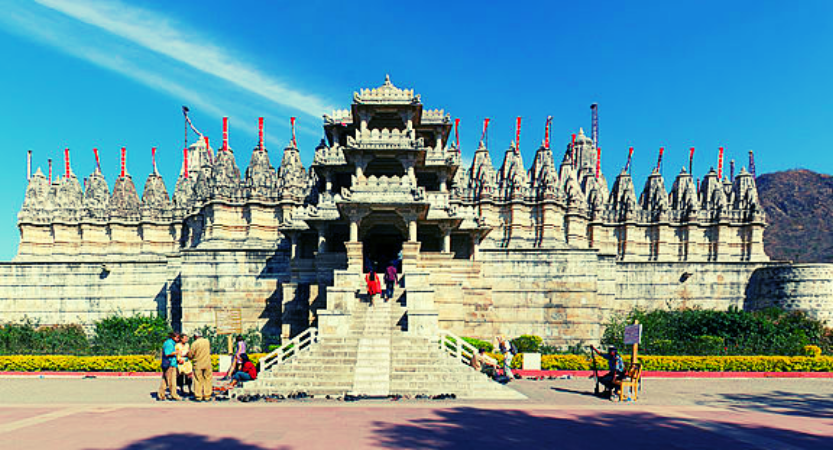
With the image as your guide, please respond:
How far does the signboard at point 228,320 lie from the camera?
30422mm

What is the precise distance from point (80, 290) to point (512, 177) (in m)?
34.2

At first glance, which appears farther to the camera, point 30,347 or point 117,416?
point 30,347

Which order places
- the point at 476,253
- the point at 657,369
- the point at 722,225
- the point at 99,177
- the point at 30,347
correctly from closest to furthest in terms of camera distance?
1. the point at 657,369
2. the point at 30,347
3. the point at 476,253
4. the point at 722,225
5. the point at 99,177

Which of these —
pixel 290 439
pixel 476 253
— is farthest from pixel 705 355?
pixel 290 439

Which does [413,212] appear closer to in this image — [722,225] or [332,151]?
[332,151]

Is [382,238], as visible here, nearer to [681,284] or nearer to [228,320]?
[228,320]

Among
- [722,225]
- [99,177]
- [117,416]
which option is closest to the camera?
[117,416]

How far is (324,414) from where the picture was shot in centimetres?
1127

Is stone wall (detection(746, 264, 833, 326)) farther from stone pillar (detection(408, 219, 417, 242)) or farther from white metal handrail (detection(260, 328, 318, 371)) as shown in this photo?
white metal handrail (detection(260, 328, 318, 371))

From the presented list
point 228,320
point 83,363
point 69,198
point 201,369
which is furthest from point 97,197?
point 201,369

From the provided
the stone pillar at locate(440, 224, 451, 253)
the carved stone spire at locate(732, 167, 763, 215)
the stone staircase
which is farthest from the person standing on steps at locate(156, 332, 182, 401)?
the carved stone spire at locate(732, 167, 763, 215)

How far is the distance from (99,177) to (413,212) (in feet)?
123

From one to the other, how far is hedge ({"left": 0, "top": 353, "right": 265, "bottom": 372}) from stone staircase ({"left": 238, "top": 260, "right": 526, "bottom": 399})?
539 centimetres

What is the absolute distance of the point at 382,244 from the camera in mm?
28047
